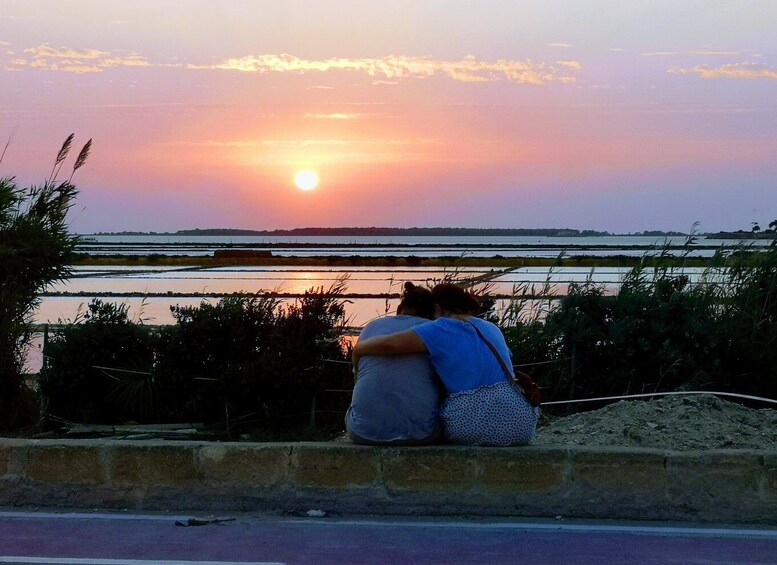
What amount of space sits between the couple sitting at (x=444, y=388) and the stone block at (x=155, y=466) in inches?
45.2

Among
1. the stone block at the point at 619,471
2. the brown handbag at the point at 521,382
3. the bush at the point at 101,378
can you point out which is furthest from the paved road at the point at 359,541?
the bush at the point at 101,378

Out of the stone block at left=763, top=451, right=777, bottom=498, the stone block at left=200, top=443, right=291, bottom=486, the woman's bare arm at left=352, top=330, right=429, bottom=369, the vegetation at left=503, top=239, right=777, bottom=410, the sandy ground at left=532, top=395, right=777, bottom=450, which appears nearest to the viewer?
the stone block at left=763, top=451, right=777, bottom=498

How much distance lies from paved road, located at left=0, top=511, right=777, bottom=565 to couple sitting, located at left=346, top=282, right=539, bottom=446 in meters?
0.58

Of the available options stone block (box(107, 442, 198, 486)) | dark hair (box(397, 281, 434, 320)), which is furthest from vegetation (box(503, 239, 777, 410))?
stone block (box(107, 442, 198, 486))

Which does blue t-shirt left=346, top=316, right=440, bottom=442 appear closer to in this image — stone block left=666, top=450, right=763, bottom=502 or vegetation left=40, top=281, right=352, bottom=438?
stone block left=666, top=450, right=763, bottom=502

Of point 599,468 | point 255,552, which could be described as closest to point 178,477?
point 255,552

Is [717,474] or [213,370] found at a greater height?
[213,370]

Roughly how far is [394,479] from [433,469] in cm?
27

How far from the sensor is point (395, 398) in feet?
22.3

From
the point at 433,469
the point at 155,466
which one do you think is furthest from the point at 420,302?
the point at 155,466

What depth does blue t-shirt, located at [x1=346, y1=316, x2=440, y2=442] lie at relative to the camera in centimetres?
679

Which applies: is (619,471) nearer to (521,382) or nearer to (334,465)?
(521,382)

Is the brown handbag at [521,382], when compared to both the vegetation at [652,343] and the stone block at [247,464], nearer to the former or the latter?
the stone block at [247,464]

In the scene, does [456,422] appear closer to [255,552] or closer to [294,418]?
[255,552]
